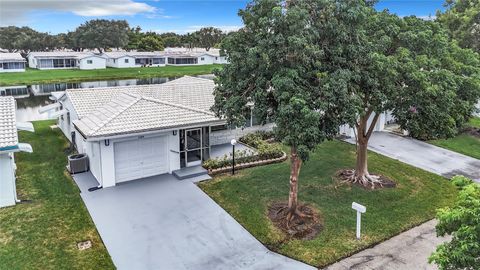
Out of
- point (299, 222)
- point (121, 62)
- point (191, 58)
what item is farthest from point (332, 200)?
point (191, 58)

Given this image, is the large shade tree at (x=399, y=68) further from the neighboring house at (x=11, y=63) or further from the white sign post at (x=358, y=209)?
the neighboring house at (x=11, y=63)

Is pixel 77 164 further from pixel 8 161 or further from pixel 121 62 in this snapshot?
pixel 121 62

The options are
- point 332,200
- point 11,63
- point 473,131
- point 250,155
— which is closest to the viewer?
point 332,200

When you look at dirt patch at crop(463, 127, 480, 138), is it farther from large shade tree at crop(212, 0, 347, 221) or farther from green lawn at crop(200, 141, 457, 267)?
large shade tree at crop(212, 0, 347, 221)

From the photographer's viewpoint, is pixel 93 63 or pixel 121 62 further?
pixel 121 62

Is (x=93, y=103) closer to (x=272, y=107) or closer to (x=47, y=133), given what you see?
(x=47, y=133)

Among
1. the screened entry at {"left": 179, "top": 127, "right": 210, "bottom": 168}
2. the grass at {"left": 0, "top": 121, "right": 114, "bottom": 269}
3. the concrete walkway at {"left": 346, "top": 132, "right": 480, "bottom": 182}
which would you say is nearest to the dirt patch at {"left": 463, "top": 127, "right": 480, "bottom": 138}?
the concrete walkway at {"left": 346, "top": 132, "right": 480, "bottom": 182}
